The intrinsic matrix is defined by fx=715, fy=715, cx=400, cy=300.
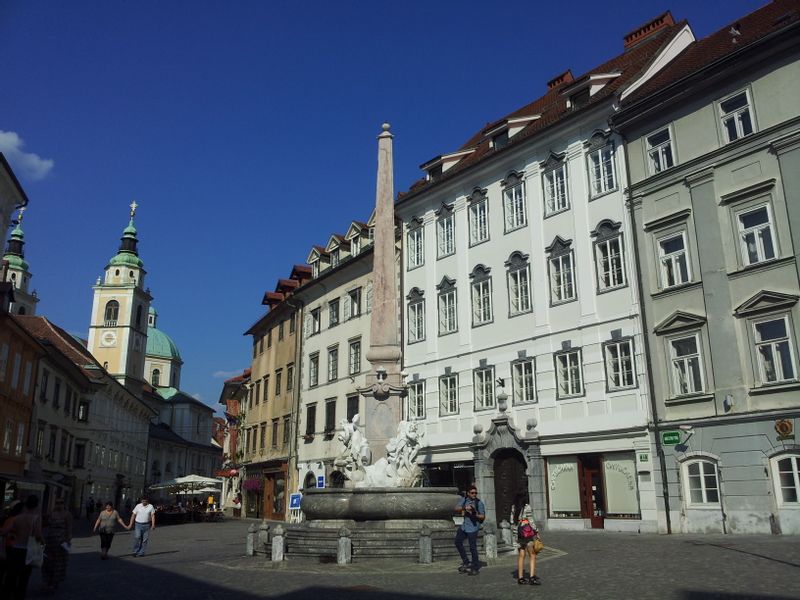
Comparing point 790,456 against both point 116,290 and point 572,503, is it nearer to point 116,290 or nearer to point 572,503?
point 572,503

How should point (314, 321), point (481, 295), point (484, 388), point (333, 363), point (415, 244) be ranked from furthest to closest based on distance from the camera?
point (314, 321), point (333, 363), point (415, 244), point (481, 295), point (484, 388)

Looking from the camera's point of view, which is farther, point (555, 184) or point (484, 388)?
point (484, 388)

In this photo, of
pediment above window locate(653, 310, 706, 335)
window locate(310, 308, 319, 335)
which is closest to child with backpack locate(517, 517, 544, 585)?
pediment above window locate(653, 310, 706, 335)

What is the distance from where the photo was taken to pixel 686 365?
20953 mm

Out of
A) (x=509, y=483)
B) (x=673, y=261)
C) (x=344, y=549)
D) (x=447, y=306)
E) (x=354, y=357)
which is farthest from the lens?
(x=354, y=357)

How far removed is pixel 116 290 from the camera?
88.8m

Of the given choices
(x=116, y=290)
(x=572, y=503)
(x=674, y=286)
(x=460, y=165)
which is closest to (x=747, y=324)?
(x=674, y=286)

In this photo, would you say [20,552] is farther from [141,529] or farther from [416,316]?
[416,316]

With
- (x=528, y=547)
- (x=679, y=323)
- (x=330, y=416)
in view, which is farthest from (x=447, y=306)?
(x=528, y=547)

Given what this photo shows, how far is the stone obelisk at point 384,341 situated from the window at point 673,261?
8574 millimetres

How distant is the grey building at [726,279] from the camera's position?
18781mm

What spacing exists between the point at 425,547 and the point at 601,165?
629 inches

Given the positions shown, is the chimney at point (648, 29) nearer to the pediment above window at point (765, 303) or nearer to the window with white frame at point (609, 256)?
the window with white frame at point (609, 256)

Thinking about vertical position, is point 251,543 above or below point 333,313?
below
